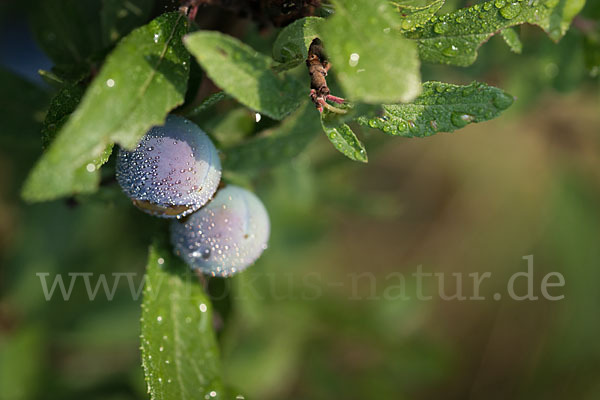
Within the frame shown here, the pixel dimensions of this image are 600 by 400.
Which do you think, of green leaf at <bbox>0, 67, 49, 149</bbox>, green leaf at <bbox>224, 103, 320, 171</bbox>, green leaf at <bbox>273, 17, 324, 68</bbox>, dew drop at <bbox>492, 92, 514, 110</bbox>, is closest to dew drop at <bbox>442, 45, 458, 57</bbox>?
dew drop at <bbox>492, 92, 514, 110</bbox>

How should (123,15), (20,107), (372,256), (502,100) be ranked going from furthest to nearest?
(372,256)
(20,107)
(123,15)
(502,100)

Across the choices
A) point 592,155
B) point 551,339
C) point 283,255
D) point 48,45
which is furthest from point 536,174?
point 48,45

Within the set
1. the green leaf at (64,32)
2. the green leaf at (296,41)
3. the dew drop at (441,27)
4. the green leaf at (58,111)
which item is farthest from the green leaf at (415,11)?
the green leaf at (64,32)

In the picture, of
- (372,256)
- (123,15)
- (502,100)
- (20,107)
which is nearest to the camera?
(502,100)

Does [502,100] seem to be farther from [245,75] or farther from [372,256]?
[372,256]

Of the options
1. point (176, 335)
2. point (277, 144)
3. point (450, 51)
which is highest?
point (450, 51)

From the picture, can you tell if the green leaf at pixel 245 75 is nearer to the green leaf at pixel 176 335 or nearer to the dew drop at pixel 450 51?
the dew drop at pixel 450 51

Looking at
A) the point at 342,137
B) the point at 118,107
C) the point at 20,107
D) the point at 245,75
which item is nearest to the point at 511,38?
the point at 342,137
